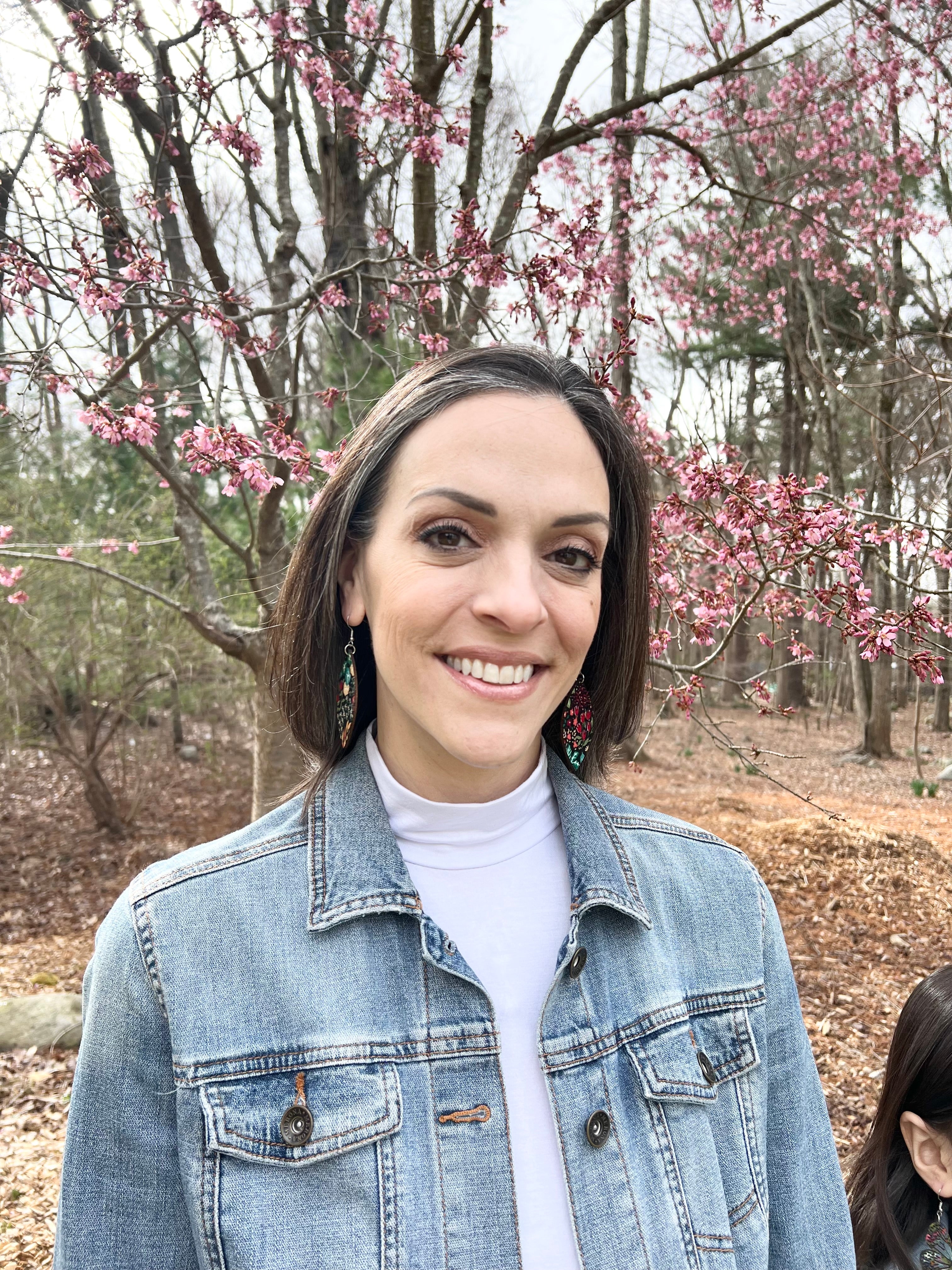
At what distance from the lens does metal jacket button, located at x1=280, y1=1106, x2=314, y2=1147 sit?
44.5 inches

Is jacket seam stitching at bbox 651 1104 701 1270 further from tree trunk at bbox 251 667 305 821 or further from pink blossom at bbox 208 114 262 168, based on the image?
pink blossom at bbox 208 114 262 168

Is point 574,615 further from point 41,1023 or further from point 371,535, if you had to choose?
point 41,1023

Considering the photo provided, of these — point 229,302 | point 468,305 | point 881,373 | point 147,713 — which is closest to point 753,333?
point 881,373

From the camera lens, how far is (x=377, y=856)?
4.16 ft

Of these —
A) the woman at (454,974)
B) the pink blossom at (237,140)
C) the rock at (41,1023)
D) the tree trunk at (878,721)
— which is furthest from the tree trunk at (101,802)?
the tree trunk at (878,721)

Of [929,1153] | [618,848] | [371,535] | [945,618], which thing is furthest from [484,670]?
[945,618]

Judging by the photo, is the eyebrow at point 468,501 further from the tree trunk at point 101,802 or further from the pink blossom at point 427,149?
the tree trunk at point 101,802

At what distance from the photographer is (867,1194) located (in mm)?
2277

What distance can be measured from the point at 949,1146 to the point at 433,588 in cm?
190

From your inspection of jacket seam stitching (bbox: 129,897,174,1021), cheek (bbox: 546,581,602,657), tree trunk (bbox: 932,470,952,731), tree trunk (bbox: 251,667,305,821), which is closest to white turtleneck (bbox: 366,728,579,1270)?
cheek (bbox: 546,581,602,657)

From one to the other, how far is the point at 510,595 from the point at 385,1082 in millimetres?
610

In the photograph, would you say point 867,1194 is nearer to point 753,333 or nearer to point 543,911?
point 543,911

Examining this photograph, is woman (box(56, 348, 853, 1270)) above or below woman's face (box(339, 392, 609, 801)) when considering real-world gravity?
below

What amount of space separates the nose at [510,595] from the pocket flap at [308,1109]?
567mm
